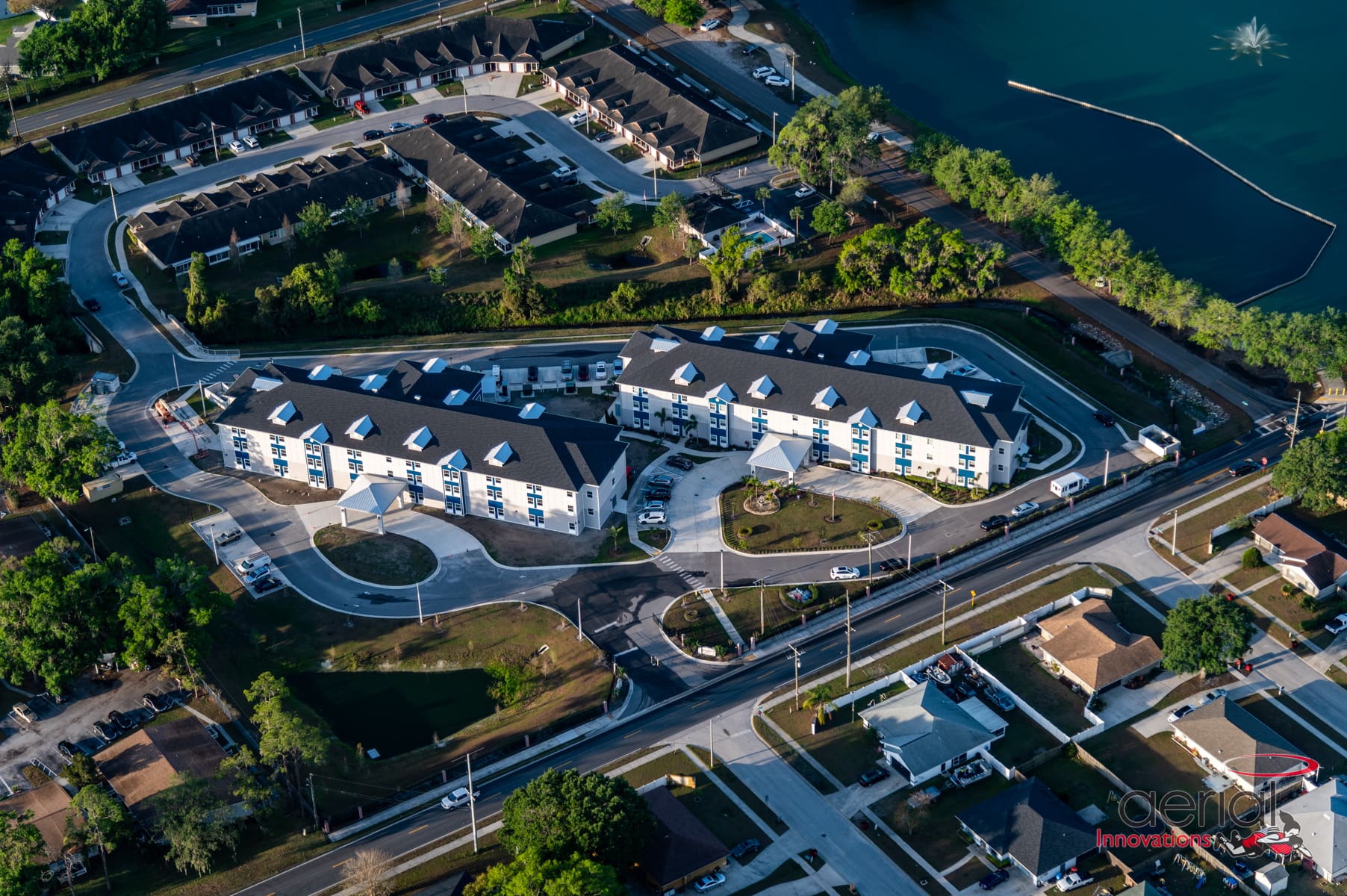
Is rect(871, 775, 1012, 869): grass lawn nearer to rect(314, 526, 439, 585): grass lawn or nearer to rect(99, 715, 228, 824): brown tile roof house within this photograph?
rect(314, 526, 439, 585): grass lawn

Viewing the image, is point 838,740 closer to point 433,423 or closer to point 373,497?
point 373,497

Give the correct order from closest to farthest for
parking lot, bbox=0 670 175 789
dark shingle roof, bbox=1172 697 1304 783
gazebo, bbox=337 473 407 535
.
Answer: dark shingle roof, bbox=1172 697 1304 783 < parking lot, bbox=0 670 175 789 < gazebo, bbox=337 473 407 535

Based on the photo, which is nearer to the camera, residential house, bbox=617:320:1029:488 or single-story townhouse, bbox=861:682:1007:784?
single-story townhouse, bbox=861:682:1007:784

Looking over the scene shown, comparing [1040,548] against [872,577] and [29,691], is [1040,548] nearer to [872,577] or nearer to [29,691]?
[872,577]

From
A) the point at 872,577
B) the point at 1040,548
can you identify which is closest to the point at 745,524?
the point at 872,577

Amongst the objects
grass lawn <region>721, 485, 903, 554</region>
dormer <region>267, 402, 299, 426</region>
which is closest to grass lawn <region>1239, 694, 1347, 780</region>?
grass lawn <region>721, 485, 903, 554</region>
